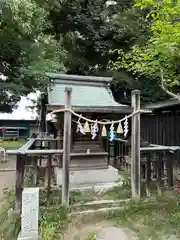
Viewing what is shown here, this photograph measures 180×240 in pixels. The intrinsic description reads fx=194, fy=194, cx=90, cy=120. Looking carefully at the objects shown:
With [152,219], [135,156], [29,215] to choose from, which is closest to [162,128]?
[135,156]

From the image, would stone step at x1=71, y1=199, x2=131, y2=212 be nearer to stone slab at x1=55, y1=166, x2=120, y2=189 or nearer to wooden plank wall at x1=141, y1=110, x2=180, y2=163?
stone slab at x1=55, y1=166, x2=120, y2=189

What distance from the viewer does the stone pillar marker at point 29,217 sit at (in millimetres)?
2836

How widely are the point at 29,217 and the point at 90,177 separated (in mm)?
2705

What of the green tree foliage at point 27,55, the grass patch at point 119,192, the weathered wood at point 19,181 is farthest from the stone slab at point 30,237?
the green tree foliage at point 27,55

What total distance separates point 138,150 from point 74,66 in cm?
864

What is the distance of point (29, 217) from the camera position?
2881 millimetres

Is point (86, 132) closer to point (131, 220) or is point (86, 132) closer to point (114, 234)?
point (131, 220)

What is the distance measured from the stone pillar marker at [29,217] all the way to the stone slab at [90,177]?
217 centimetres

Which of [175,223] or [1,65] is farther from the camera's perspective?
[1,65]

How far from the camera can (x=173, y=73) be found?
5820 mm

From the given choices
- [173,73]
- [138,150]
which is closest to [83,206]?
[138,150]

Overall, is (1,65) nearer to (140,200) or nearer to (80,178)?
(80,178)

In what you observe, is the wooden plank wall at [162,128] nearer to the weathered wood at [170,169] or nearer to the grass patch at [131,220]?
the weathered wood at [170,169]

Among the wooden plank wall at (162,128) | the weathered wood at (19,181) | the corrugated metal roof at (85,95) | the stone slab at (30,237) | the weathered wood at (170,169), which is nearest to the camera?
the stone slab at (30,237)
